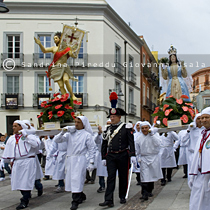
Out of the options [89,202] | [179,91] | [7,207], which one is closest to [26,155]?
[7,207]

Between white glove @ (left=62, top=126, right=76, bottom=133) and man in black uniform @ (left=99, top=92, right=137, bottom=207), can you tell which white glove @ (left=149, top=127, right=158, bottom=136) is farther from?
white glove @ (left=62, top=126, right=76, bottom=133)

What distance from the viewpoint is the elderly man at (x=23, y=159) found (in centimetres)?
797

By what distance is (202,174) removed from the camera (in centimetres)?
534

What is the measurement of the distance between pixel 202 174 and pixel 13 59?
1008 inches

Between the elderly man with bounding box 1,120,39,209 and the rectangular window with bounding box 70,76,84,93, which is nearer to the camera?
the elderly man with bounding box 1,120,39,209

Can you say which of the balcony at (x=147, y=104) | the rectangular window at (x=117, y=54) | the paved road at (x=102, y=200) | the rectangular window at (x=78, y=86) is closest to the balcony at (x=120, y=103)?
the rectangular window at (x=117, y=54)

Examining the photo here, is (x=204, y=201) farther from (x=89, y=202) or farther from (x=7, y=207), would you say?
(x=7, y=207)

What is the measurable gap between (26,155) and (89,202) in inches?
69.5

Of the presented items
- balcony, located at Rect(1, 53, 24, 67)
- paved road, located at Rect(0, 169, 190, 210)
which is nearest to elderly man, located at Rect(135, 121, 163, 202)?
paved road, located at Rect(0, 169, 190, 210)

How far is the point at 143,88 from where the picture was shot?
41.4m

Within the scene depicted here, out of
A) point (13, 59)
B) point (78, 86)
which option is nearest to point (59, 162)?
point (78, 86)

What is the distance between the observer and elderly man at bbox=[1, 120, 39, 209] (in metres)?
7.97

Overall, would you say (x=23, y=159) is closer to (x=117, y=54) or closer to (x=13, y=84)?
(x=13, y=84)

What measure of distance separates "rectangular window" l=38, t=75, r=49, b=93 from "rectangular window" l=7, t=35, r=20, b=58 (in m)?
2.44
